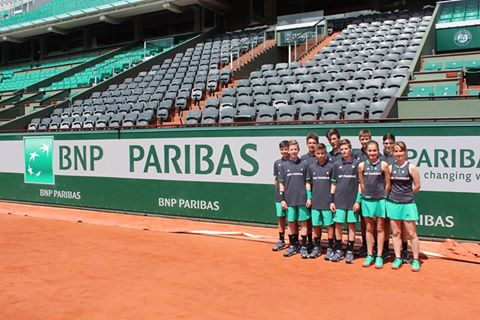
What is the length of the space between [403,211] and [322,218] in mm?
1173

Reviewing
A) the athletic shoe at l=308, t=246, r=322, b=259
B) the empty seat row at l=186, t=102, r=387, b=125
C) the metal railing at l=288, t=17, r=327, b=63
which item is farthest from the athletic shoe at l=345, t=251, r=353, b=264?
the metal railing at l=288, t=17, r=327, b=63

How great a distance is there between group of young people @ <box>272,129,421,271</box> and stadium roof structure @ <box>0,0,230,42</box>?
2141cm

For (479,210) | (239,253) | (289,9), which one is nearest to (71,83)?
(289,9)

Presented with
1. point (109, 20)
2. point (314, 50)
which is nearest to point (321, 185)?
point (314, 50)

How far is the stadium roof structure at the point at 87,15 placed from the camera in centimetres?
2684

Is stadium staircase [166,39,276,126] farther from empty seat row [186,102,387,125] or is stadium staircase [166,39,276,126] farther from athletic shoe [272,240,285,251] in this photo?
athletic shoe [272,240,285,251]

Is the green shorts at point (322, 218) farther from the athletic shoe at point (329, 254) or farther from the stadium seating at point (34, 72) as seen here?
the stadium seating at point (34, 72)

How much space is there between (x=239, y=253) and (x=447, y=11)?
16708 mm

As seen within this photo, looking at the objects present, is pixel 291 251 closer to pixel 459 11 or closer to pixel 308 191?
pixel 308 191

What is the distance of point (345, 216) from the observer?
21.1 ft

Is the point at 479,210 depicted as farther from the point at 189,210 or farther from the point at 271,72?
the point at 271,72

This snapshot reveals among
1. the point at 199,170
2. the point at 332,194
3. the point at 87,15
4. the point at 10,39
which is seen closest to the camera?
the point at 332,194

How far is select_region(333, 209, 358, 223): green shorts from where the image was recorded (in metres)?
6.37

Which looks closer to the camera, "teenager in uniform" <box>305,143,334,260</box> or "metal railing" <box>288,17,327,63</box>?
"teenager in uniform" <box>305,143,334,260</box>
